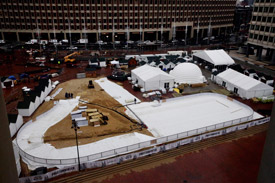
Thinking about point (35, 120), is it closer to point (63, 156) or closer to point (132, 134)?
point (63, 156)

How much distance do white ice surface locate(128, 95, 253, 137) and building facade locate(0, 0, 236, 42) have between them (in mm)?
64601

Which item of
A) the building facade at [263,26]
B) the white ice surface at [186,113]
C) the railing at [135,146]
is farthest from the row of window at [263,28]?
the railing at [135,146]

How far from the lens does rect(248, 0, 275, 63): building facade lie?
68850mm

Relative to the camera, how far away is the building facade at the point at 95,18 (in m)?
104

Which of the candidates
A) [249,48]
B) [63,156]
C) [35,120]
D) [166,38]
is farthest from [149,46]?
[63,156]

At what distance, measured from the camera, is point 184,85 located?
55188 mm

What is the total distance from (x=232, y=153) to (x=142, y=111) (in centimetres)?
1695

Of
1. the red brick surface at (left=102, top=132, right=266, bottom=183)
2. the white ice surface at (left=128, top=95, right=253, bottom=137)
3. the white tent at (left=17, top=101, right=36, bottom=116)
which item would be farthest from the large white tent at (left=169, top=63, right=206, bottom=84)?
the white tent at (left=17, top=101, right=36, bottom=116)

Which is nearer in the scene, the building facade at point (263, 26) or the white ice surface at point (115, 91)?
the white ice surface at point (115, 91)

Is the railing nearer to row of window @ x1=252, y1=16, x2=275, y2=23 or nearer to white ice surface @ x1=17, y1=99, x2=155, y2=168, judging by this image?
white ice surface @ x1=17, y1=99, x2=155, y2=168

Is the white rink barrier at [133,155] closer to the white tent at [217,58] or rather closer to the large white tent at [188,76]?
the large white tent at [188,76]

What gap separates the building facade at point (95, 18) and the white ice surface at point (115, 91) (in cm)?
5026

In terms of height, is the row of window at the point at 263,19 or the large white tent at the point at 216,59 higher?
the row of window at the point at 263,19

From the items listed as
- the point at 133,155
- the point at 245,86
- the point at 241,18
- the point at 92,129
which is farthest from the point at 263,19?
the point at 241,18
